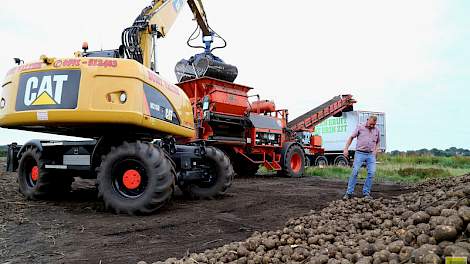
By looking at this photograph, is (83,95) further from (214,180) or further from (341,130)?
(341,130)

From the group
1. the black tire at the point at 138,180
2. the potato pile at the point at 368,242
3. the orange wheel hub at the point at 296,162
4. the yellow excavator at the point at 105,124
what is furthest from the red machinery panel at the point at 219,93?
the potato pile at the point at 368,242

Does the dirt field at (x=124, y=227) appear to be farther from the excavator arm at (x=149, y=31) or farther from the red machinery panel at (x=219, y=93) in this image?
the red machinery panel at (x=219, y=93)

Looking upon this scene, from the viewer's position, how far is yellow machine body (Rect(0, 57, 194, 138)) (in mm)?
5234

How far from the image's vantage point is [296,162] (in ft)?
45.0

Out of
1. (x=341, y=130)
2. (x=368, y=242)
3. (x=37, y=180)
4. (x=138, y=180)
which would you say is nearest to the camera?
(x=368, y=242)

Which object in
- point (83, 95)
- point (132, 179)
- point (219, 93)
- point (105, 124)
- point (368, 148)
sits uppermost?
point (219, 93)

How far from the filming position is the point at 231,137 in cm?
1147

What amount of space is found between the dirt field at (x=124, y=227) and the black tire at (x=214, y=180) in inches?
12.7

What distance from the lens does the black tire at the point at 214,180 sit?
7.16 meters

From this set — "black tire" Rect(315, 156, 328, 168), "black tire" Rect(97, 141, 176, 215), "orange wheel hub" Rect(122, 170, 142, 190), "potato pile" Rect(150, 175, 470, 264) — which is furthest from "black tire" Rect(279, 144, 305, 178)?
"potato pile" Rect(150, 175, 470, 264)

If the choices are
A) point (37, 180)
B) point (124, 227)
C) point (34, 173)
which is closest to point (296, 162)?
point (34, 173)

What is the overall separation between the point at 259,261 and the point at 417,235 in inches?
43.5

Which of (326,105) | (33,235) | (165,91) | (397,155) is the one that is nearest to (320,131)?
(326,105)

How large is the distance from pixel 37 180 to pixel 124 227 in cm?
283
